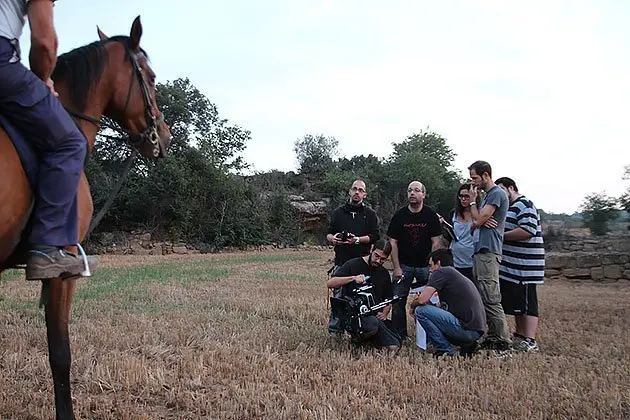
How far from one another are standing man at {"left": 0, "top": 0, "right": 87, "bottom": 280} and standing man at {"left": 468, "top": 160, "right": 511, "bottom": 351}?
14.9ft

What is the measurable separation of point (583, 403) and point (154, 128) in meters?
3.78

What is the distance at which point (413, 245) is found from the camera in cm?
664

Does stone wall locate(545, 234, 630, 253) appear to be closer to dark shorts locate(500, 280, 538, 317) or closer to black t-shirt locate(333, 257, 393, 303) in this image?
dark shorts locate(500, 280, 538, 317)

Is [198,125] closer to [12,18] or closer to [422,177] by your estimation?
[422,177]

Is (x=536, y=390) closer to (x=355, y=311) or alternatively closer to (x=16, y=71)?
(x=355, y=311)

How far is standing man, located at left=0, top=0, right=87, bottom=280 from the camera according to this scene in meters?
2.71

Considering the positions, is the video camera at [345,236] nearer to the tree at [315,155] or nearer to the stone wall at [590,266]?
the stone wall at [590,266]

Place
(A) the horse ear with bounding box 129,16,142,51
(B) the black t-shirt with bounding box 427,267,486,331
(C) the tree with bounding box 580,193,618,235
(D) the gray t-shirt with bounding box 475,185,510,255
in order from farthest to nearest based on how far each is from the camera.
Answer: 1. (C) the tree with bounding box 580,193,618,235
2. (D) the gray t-shirt with bounding box 475,185,510,255
3. (B) the black t-shirt with bounding box 427,267,486,331
4. (A) the horse ear with bounding box 129,16,142,51

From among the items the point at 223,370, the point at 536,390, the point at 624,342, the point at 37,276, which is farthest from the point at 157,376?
the point at 624,342

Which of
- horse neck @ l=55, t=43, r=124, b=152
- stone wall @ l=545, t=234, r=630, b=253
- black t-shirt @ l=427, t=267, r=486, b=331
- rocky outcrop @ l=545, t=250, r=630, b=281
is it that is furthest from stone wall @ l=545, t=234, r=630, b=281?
horse neck @ l=55, t=43, r=124, b=152

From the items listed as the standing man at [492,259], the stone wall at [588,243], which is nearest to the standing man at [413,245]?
the standing man at [492,259]

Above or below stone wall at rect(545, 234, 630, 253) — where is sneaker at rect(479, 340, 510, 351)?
below

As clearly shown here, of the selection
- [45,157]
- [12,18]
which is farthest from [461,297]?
[12,18]

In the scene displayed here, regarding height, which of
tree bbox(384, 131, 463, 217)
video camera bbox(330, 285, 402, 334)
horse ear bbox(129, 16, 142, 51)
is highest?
tree bbox(384, 131, 463, 217)
